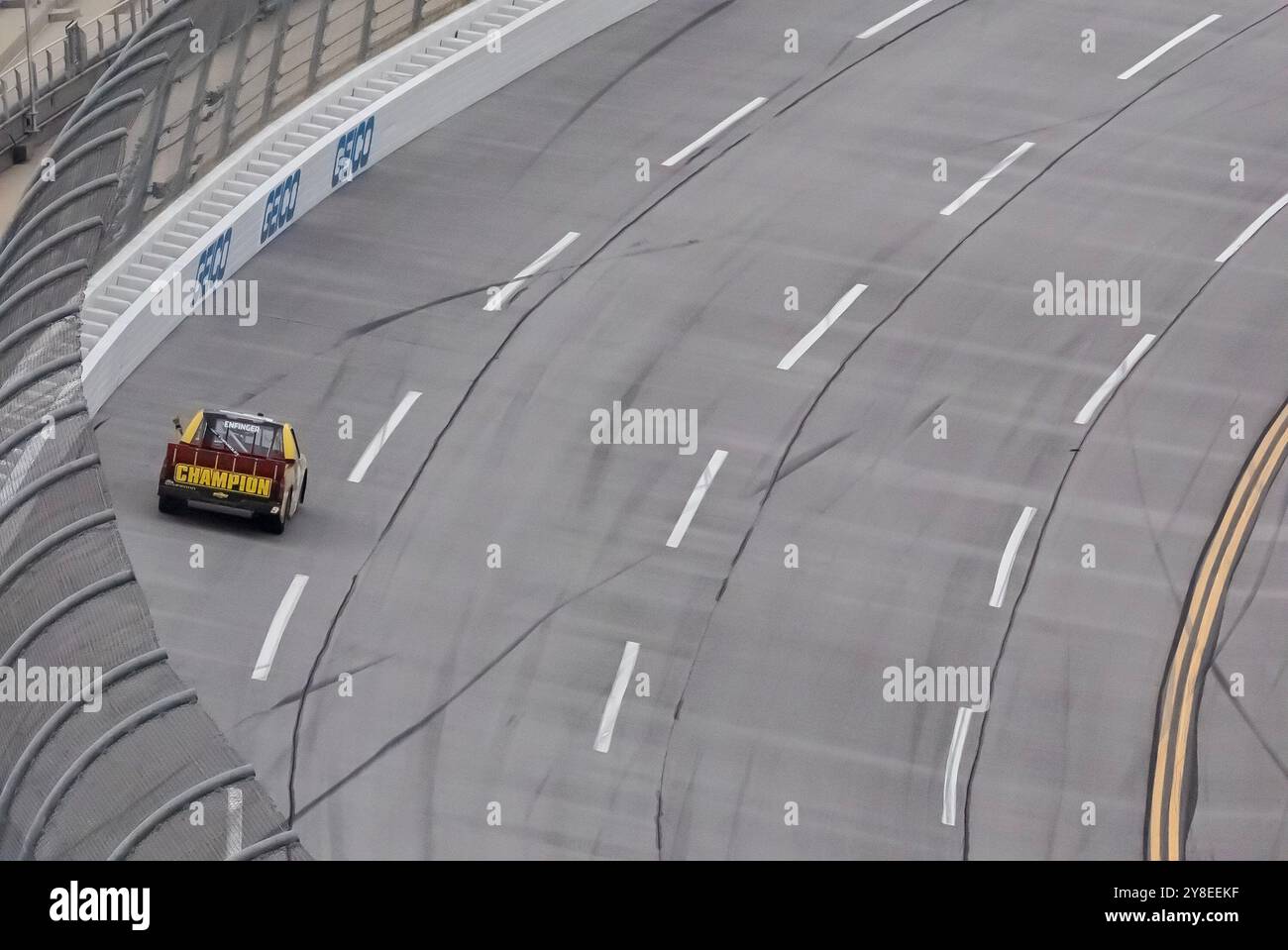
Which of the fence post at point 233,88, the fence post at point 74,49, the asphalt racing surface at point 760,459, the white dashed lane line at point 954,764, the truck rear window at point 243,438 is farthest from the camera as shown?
the fence post at point 74,49

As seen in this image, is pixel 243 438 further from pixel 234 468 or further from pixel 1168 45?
pixel 1168 45

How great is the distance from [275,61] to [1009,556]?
11.3m

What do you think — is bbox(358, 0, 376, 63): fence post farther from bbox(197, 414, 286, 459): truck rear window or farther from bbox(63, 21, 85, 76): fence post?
bbox(197, 414, 286, 459): truck rear window

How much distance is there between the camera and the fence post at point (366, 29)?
3122 centimetres

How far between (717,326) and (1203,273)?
7.20m

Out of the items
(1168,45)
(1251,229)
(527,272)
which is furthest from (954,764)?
(1168,45)

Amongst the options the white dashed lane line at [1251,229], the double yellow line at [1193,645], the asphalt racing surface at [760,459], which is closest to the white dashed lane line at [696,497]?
the asphalt racing surface at [760,459]

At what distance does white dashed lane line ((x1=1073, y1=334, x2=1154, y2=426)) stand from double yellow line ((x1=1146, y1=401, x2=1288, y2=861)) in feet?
6.24

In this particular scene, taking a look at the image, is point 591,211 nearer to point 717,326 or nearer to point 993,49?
point 717,326

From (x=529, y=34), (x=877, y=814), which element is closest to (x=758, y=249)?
(x=529, y=34)

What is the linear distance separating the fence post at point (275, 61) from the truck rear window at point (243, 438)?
21.8 ft

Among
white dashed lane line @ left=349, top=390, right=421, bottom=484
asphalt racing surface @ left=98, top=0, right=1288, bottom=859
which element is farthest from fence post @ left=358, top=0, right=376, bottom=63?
white dashed lane line @ left=349, top=390, right=421, bottom=484

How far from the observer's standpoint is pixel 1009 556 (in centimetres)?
2505

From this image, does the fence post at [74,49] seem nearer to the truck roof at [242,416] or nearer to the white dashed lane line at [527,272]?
the white dashed lane line at [527,272]
